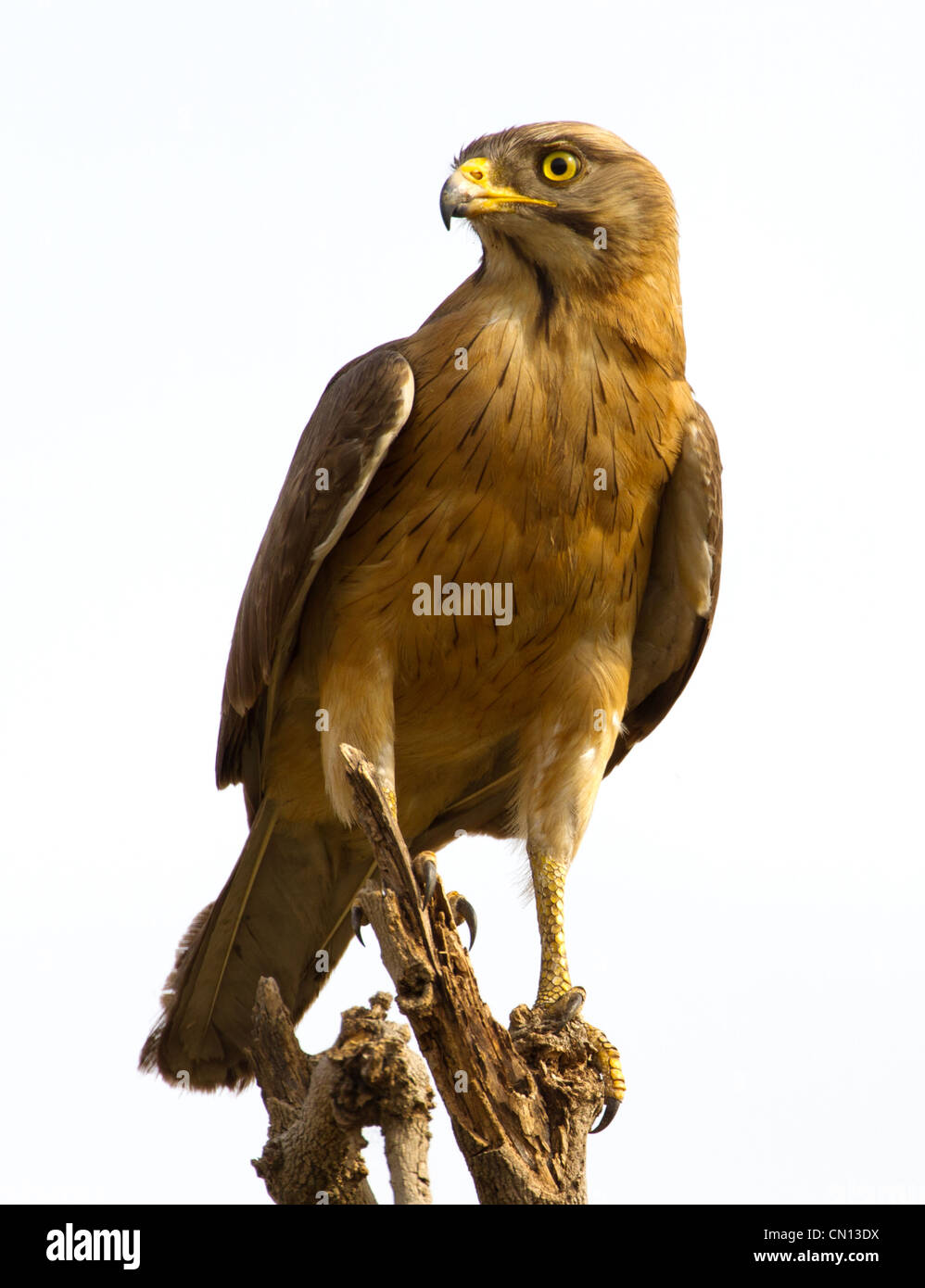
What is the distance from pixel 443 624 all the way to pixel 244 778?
1628mm

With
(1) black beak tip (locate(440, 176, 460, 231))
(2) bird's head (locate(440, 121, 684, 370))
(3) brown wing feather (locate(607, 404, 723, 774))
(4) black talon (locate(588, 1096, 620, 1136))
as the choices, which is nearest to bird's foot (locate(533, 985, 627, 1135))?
(4) black talon (locate(588, 1096, 620, 1136))

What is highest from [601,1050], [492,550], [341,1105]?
[492,550]

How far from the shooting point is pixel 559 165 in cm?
671

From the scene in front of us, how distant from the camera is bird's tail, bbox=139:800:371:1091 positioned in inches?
286

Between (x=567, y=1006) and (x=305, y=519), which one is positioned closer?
(x=567, y=1006)

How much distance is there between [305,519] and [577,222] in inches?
67.8

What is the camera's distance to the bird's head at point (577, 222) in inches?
261

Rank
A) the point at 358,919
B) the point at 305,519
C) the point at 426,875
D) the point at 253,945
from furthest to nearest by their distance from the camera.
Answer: the point at 253,945, the point at 358,919, the point at 305,519, the point at 426,875

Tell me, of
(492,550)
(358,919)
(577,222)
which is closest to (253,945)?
(358,919)

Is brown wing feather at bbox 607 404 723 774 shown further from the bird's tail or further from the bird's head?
the bird's tail

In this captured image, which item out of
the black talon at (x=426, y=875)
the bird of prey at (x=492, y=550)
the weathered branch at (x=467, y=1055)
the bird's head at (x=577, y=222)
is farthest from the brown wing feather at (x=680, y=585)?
the weathered branch at (x=467, y=1055)

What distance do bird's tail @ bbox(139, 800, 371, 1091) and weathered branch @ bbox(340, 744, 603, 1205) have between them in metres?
1.75

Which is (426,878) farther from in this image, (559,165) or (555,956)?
(559,165)
